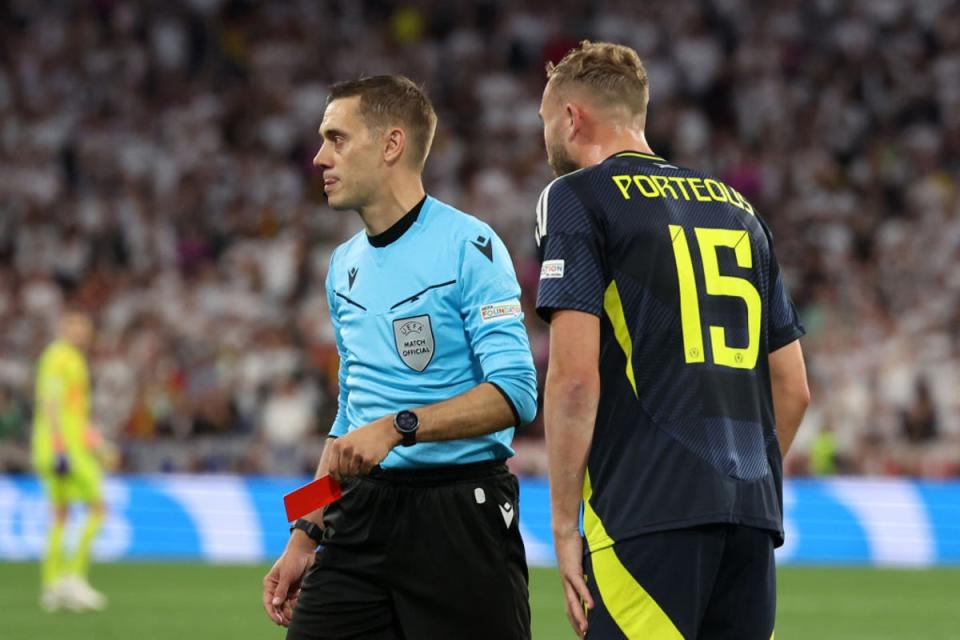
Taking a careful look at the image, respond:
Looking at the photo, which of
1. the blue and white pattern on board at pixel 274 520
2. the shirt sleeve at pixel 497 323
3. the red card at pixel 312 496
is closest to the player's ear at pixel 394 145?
the shirt sleeve at pixel 497 323

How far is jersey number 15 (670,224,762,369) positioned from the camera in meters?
3.99

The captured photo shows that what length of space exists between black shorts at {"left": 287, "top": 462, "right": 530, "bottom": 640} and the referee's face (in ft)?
2.66

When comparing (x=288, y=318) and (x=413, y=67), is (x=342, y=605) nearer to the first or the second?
(x=288, y=318)

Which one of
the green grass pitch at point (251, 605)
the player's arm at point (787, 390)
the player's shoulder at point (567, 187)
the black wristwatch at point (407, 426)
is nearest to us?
the player's shoulder at point (567, 187)

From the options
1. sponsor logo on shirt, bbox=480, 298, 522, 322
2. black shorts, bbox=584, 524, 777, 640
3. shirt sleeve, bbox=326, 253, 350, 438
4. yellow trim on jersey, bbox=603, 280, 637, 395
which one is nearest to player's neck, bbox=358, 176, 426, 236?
shirt sleeve, bbox=326, 253, 350, 438

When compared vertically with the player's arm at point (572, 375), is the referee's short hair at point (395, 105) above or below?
above

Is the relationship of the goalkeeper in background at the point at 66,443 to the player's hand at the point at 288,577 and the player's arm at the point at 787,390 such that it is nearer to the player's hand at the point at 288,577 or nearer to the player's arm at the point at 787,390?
the player's hand at the point at 288,577

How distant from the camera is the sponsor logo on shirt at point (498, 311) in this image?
15.1ft

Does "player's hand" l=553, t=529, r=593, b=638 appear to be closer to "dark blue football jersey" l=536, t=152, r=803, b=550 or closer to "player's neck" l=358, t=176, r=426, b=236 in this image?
"dark blue football jersey" l=536, t=152, r=803, b=550

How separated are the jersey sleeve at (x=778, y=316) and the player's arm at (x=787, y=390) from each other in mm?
21

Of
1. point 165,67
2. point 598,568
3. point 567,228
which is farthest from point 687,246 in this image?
point 165,67

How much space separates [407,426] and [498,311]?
43 cm

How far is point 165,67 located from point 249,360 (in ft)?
19.9

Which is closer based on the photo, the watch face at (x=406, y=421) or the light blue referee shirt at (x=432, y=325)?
the watch face at (x=406, y=421)
